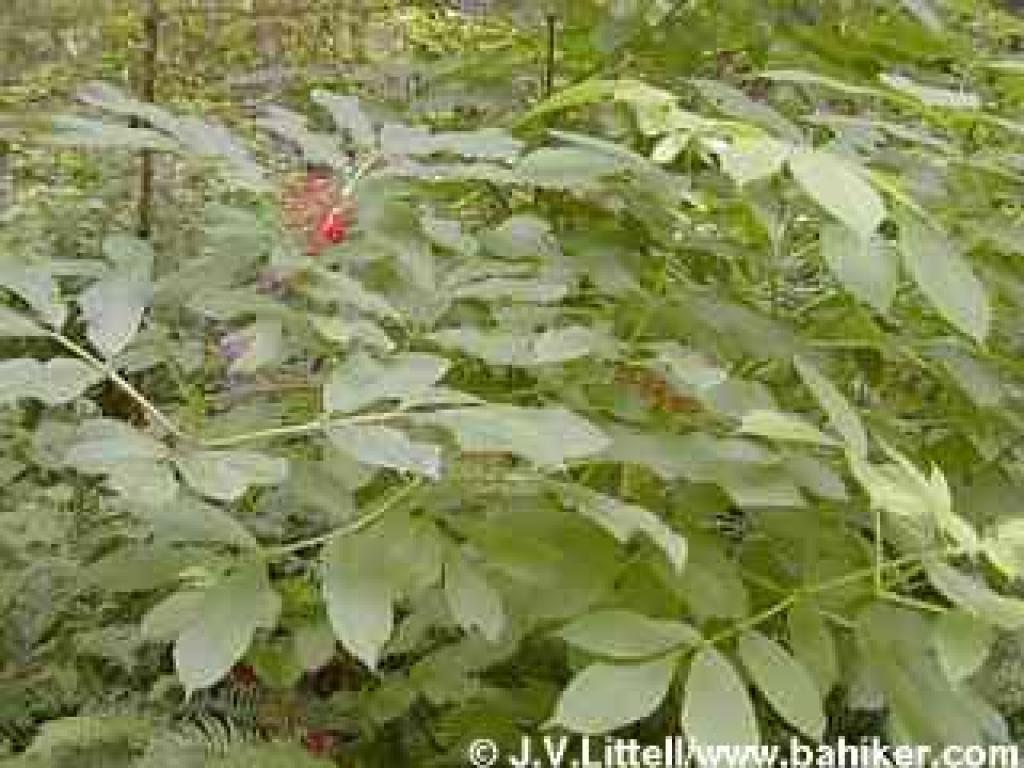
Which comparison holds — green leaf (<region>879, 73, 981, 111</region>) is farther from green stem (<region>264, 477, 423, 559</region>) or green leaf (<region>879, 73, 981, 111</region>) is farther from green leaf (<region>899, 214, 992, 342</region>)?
green stem (<region>264, 477, 423, 559</region>)

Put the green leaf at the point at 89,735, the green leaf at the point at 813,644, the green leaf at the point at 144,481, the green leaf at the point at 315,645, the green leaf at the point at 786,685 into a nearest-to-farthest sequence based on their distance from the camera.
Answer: the green leaf at the point at 144,481, the green leaf at the point at 786,685, the green leaf at the point at 813,644, the green leaf at the point at 315,645, the green leaf at the point at 89,735

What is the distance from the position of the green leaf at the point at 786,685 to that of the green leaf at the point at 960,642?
9cm

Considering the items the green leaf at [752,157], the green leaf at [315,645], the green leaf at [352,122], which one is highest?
the green leaf at [752,157]

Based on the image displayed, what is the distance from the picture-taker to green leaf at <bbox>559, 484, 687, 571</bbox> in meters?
1.00

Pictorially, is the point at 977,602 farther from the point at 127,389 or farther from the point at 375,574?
the point at 127,389

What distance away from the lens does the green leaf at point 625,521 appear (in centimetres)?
100

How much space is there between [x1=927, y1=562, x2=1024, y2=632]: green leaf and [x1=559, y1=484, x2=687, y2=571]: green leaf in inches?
6.3

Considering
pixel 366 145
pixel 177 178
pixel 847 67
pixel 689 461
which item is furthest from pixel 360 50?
pixel 689 461

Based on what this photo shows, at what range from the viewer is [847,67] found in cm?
167

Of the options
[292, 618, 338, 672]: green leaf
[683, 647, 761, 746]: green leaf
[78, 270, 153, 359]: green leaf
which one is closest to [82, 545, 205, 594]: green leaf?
[292, 618, 338, 672]: green leaf

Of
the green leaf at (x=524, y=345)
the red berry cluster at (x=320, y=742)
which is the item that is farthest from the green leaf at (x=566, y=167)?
the red berry cluster at (x=320, y=742)

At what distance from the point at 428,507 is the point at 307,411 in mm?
170

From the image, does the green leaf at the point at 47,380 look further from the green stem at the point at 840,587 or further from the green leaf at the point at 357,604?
the green stem at the point at 840,587

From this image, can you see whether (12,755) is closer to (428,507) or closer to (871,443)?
(428,507)
